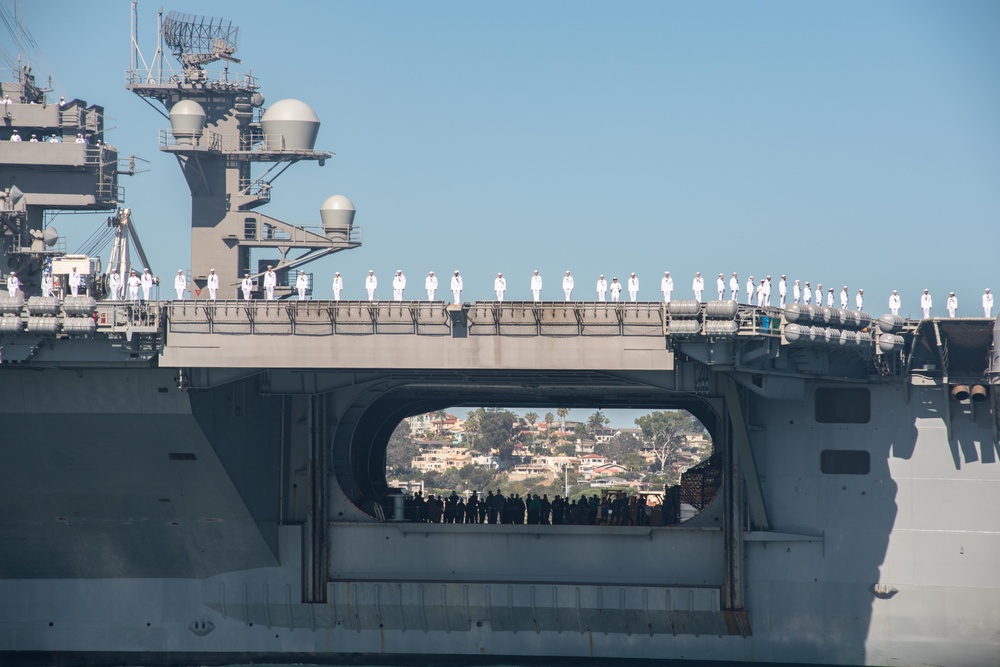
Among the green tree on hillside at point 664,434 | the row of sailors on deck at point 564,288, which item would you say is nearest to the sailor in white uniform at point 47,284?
the row of sailors on deck at point 564,288

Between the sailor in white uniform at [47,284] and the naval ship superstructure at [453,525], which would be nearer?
the naval ship superstructure at [453,525]

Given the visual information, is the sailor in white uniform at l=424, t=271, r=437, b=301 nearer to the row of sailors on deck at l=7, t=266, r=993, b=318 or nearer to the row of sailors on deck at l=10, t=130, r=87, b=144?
the row of sailors on deck at l=7, t=266, r=993, b=318

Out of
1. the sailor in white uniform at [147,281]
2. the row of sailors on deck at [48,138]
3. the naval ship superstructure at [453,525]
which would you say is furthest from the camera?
the row of sailors on deck at [48,138]

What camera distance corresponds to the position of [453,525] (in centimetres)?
3762

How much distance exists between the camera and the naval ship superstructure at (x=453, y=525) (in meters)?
32.7

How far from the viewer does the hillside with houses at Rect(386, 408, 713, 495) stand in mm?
154625

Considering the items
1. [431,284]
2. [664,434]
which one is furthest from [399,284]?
[664,434]

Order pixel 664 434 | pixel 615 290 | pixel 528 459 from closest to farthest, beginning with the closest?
pixel 615 290 → pixel 664 434 → pixel 528 459

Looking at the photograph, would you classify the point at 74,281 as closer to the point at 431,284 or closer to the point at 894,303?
the point at 431,284

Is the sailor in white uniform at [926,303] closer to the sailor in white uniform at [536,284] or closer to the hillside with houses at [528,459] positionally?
the sailor in white uniform at [536,284]

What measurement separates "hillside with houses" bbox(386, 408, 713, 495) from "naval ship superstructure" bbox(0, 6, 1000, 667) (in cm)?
10540

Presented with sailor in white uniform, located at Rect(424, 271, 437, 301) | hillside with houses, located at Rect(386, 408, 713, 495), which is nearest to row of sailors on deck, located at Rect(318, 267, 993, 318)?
sailor in white uniform, located at Rect(424, 271, 437, 301)

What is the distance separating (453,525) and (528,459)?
131045 mm

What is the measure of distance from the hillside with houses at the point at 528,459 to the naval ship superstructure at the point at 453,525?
346 ft
